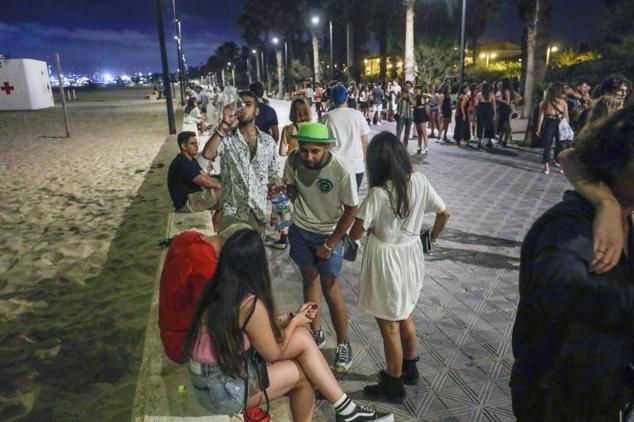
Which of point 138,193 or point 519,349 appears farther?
point 138,193

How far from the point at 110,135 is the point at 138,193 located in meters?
10.5

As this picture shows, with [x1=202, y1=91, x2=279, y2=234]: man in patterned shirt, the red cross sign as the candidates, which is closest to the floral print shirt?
[x1=202, y1=91, x2=279, y2=234]: man in patterned shirt

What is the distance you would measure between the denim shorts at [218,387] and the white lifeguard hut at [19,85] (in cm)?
3664

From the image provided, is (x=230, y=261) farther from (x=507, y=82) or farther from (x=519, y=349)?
(x=507, y=82)

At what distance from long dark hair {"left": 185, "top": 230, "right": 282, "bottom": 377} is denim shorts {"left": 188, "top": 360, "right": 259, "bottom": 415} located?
14 cm

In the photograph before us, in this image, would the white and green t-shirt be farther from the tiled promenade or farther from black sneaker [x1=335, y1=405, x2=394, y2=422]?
black sneaker [x1=335, y1=405, x2=394, y2=422]

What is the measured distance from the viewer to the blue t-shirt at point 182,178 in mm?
5797

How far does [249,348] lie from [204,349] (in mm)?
235

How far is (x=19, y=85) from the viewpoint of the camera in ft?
106

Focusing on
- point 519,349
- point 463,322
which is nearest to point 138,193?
point 463,322

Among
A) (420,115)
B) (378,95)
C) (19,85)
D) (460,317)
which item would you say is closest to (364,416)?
(460,317)

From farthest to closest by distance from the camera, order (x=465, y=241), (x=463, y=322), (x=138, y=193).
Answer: (x=138, y=193), (x=465, y=241), (x=463, y=322)

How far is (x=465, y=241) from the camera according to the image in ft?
19.6

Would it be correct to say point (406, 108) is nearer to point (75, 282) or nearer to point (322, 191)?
point (75, 282)
